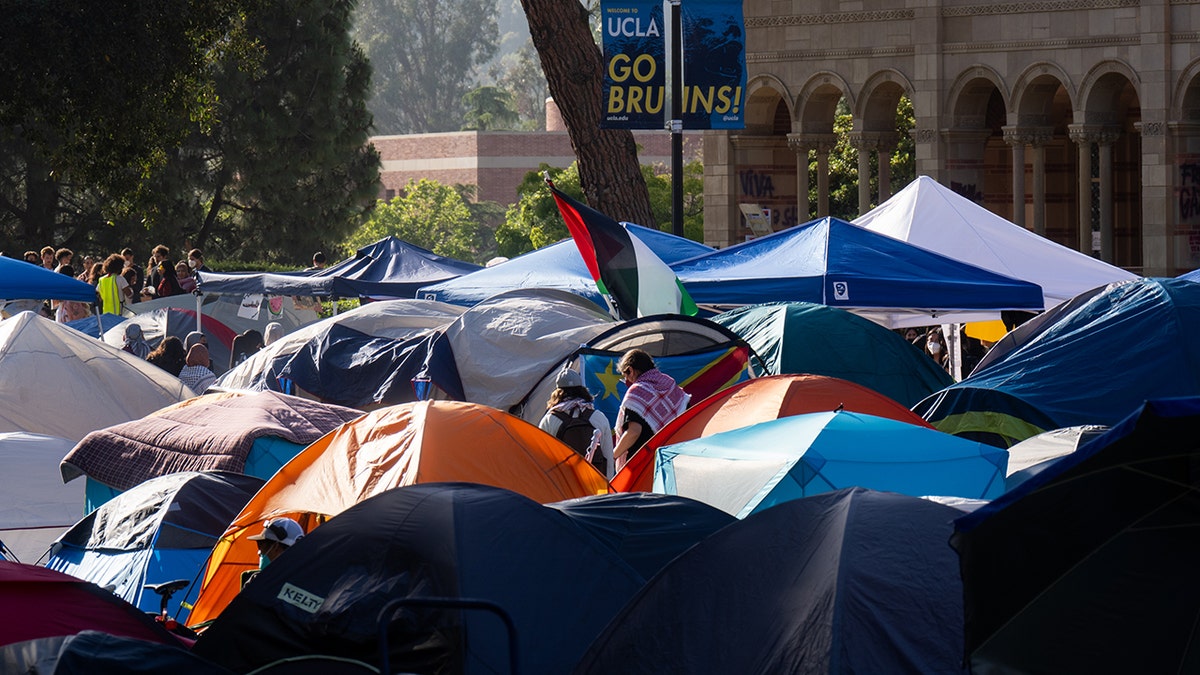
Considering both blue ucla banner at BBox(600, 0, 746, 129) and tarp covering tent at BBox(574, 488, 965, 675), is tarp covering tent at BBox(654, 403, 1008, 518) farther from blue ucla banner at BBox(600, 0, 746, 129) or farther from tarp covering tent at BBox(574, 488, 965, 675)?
blue ucla banner at BBox(600, 0, 746, 129)

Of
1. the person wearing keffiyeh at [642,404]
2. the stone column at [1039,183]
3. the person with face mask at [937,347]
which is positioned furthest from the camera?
the stone column at [1039,183]

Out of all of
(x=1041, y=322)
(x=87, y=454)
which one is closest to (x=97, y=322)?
(x=87, y=454)

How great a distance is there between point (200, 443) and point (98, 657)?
5.17m

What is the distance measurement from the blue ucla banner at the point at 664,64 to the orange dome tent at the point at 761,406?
5.40 metres

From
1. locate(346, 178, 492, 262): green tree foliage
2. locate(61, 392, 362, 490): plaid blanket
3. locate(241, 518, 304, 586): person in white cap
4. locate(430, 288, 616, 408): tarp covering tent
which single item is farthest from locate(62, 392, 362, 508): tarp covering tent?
locate(346, 178, 492, 262): green tree foliage

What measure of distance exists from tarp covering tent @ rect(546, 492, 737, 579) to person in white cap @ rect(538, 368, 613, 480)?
2650mm

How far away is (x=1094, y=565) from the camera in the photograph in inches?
205

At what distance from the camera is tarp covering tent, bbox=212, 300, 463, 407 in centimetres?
1439

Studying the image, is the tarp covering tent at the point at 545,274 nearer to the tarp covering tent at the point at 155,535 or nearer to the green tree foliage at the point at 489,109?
the tarp covering tent at the point at 155,535

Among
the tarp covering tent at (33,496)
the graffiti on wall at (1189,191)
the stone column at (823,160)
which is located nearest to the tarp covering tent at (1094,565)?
the tarp covering tent at (33,496)

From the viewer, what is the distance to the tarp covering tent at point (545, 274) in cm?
1694

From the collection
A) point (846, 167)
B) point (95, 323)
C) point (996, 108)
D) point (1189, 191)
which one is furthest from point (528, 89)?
point (95, 323)

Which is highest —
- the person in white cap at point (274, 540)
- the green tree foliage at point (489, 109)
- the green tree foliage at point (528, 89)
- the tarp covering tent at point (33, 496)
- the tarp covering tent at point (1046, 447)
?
the green tree foliage at point (528, 89)

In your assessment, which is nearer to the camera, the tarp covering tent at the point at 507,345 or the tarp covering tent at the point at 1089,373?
the tarp covering tent at the point at 1089,373
